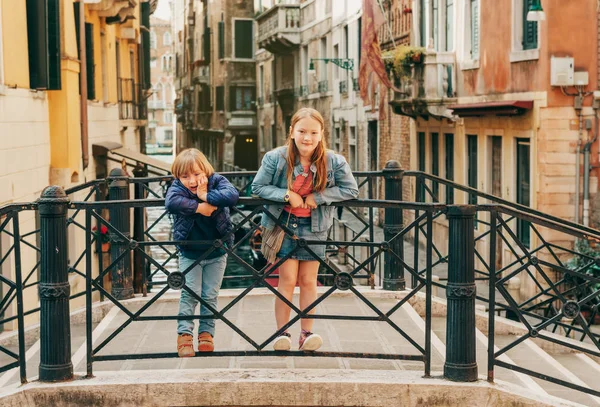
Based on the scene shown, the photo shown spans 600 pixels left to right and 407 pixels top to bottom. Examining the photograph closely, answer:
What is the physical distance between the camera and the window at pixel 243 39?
51.5 metres

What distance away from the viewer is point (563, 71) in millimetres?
15094

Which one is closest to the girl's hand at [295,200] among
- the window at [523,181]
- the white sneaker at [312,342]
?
the white sneaker at [312,342]

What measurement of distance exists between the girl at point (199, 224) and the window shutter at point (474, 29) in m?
13.9

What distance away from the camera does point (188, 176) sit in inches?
224

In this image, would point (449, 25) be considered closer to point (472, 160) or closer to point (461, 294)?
point (472, 160)

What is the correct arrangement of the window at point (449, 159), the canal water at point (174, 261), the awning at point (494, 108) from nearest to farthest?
the awning at point (494, 108)
the canal water at point (174, 261)
the window at point (449, 159)

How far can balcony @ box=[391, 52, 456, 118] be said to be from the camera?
20.2 metres

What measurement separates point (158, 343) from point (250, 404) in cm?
134

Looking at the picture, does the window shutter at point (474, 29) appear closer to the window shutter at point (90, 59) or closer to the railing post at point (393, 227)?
the window shutter at point (90, 59)

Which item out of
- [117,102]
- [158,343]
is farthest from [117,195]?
[117,102]

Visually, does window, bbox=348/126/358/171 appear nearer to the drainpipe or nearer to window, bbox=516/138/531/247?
window, bbox=516/138/531/247

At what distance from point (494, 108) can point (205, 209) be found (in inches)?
471

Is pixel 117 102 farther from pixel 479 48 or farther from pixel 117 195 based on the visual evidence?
pixel 117 195

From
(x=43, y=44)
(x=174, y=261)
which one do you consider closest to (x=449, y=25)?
(x=174, y=261)
